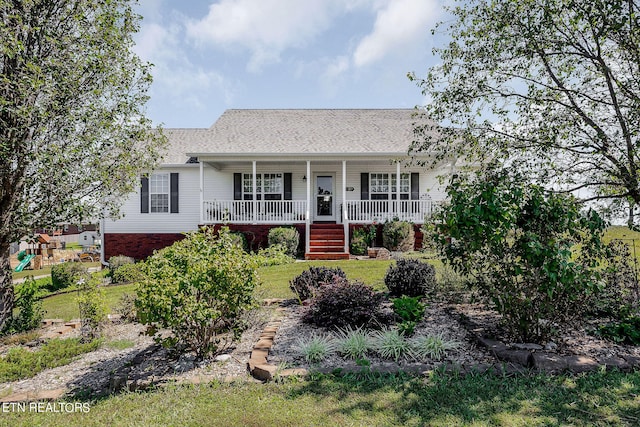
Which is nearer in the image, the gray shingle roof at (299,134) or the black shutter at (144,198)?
the gray shingle roof at (299,134)

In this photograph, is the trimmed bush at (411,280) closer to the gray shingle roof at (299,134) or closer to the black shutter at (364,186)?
the gray shingle roof at (299,134)

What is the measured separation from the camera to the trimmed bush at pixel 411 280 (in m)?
6.68

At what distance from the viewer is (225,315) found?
4363 millimetres

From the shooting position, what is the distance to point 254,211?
47.8 ft

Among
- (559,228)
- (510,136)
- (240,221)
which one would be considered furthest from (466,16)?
(240,221)

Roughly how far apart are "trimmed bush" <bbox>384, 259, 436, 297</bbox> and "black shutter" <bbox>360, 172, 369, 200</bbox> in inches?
371

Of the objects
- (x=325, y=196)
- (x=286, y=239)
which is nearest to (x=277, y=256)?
(x=286, y=239)

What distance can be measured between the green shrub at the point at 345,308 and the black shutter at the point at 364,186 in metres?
10.9

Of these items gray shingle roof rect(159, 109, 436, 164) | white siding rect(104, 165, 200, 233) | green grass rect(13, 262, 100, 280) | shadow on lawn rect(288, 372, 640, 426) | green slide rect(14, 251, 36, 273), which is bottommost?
green grass rect(13, 262, 100, 280)

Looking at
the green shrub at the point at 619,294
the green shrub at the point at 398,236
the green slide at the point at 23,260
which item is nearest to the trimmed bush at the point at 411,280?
the green shrub at the point at 619,294

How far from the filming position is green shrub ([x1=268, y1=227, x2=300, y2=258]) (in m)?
13.2

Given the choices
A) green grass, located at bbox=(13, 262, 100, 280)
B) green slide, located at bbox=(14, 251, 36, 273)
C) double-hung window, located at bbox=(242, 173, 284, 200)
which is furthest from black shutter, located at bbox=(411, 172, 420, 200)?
green slide, located at bbox=(14, 251, 36, 273)

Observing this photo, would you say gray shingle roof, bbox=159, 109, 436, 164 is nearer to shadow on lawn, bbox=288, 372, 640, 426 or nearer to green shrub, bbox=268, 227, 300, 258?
green shrub, bbox=268, 227, 300, 258

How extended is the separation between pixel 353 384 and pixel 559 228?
9.18 feet
